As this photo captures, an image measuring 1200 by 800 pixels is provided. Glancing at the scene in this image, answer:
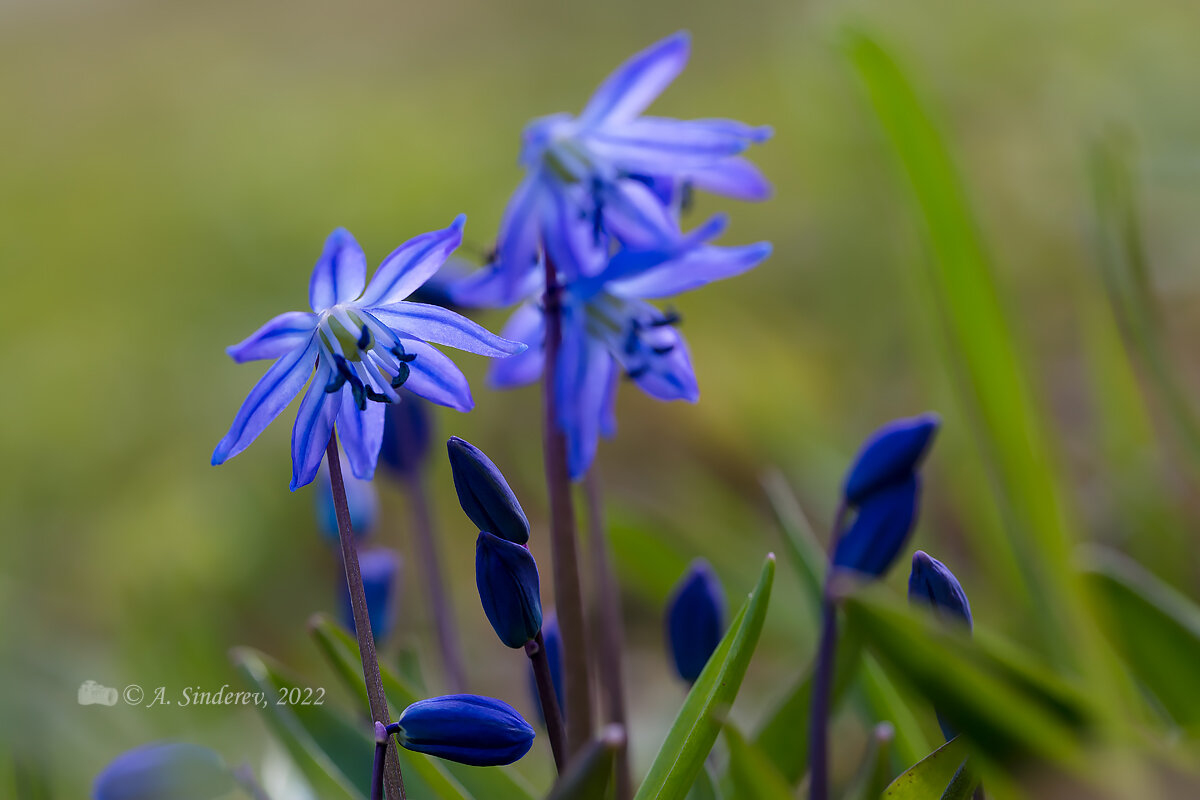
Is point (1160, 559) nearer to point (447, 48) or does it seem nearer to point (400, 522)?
point (400, 522)

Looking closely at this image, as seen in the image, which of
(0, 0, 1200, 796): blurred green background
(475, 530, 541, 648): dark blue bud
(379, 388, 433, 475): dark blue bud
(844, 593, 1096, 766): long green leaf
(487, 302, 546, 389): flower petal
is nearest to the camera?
(844, 593, 1096, 766): long green leaf

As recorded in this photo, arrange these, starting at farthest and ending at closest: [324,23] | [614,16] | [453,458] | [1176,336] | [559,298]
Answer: [324,23]
[614,16]
[1176,336]
[559,298]
[453,458]

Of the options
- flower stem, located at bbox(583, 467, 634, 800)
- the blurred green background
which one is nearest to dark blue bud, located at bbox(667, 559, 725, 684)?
flower stem, located at bbox(583, 467, 634, 800)

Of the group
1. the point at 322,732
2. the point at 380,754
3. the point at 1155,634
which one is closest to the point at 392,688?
the point at 322,732

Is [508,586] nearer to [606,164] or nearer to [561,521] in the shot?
[561,521]

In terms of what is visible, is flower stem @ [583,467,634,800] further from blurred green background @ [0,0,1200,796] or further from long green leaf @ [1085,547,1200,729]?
long green leaf @ [1085,547,1200,729]

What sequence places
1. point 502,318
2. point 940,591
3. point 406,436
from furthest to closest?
1. point 502,318
2. point 406,436
3. point 940,591

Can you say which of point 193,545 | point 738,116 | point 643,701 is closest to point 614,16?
point 738,116
